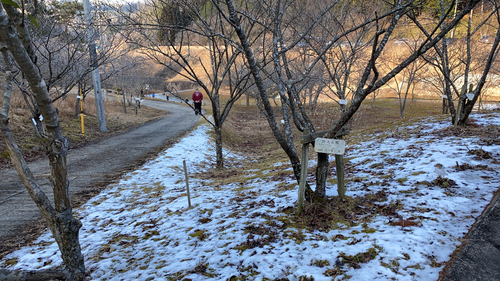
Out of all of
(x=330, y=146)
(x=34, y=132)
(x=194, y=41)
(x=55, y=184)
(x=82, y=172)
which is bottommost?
(x=82, y=172)

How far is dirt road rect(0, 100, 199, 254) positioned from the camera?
493 centimetres

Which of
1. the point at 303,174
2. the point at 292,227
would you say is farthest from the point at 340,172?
the point at 292,227

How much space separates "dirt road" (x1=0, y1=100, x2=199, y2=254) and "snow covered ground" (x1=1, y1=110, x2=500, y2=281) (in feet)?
2.50

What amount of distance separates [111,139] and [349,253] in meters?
12.5

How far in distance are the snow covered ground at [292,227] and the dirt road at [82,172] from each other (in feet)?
2.50

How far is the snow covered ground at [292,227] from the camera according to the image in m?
2.82

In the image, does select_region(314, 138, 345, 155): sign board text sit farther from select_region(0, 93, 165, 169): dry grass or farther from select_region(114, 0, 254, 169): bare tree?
select_region(0, 93, 165, 169): dry grass

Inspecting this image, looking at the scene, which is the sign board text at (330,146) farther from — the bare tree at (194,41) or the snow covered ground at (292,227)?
the bare tree at (194,41)

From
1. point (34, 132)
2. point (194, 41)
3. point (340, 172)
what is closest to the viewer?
point (340, 172)

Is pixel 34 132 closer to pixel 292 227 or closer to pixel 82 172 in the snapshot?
pixel 82 172

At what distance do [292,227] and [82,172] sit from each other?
706 cm

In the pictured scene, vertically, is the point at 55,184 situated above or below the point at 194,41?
below

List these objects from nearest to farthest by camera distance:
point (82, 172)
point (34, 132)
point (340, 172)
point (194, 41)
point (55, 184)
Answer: point (55, 184) < point (340, 172) < point (194, 41) < point (82, 172) < point (34, 132)

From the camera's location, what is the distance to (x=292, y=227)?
3.63 m
